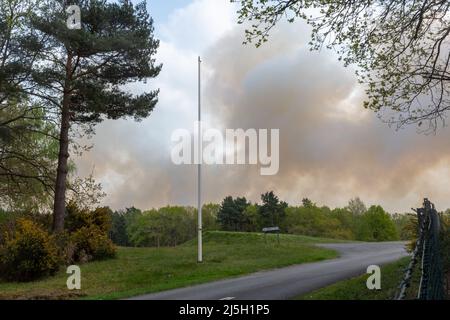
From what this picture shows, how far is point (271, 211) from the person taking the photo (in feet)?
266

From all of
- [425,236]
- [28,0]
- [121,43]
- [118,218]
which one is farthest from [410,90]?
[118,218]

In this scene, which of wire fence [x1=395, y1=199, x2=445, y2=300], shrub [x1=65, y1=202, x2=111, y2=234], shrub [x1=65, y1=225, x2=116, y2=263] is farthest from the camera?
shrub [x1=65, y1=202, x2=111, y2=234]

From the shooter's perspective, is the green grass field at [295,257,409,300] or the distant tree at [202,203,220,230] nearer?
the green grass field at [295,257,409,300]

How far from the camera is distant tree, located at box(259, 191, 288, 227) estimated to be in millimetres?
80812

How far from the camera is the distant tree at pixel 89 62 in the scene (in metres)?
25.9

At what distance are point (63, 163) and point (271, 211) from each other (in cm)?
5483

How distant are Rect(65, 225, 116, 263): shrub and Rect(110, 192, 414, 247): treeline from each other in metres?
51.2

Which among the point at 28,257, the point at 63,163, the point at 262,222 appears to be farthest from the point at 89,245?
the point at 262,222

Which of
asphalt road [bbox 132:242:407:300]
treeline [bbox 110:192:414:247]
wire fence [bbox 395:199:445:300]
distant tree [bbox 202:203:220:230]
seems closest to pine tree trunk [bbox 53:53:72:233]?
asphalt road [bbox 132:242:407:300]

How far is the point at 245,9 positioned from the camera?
12.4 meters

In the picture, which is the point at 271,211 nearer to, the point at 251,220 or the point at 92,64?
the point at 251,220

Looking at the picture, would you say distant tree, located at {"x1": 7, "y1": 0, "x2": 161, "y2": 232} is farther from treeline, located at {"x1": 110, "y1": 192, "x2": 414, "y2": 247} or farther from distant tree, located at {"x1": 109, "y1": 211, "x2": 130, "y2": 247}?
distant tree, located at {"x1": 109, "y1": 211, "x2": 130, "y2": 247}

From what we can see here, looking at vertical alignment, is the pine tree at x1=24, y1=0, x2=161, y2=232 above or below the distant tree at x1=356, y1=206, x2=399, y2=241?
above
